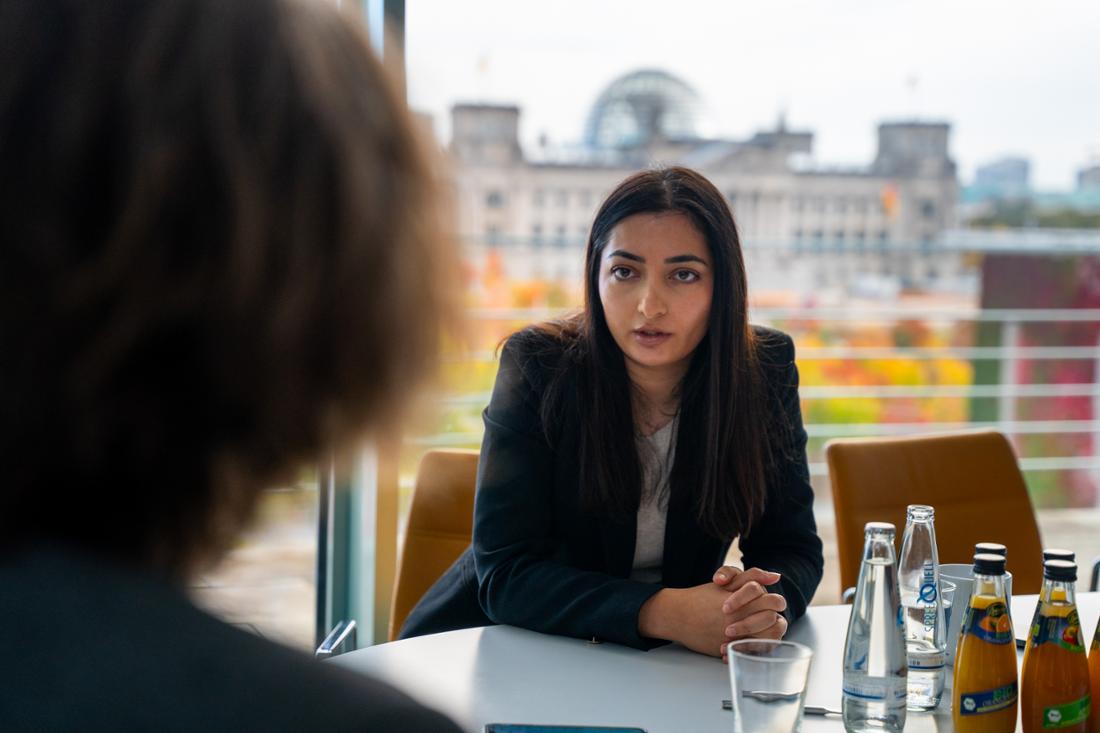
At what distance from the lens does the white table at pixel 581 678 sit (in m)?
1.05

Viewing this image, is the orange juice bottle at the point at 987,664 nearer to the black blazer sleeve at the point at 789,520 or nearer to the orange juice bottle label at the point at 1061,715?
the orange juice bottle label at the point at 1061,715

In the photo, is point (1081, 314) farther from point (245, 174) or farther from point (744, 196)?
point (245, 174)

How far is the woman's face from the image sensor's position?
1648 mm

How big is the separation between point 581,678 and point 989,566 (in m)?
0.44

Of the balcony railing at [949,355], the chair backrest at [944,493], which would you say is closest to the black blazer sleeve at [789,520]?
the chair backrest at [944,493]

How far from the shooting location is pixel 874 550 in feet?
3.39

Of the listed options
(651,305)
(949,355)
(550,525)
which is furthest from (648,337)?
(949,355)

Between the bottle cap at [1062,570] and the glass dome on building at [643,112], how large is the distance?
6544 millimetres

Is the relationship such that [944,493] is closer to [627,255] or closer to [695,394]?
[695,394]

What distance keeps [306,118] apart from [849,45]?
5.84m

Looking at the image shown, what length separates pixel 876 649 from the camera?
1008mm

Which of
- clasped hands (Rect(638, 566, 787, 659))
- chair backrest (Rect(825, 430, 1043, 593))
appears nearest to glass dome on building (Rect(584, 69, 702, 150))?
chair backrest (Rect(825, 430, 1043, 593))

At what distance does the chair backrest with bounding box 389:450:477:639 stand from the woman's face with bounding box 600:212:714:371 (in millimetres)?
368

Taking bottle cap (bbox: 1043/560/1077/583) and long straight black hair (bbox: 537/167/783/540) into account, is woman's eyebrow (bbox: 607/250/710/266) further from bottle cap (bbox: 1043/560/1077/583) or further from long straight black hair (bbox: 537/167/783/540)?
bottle cap (bbox: 1043/560/1077/583)
